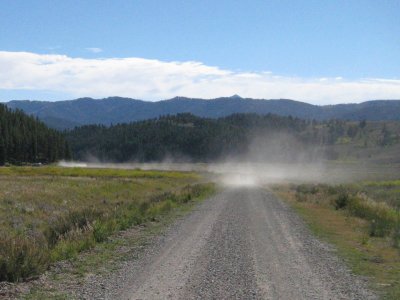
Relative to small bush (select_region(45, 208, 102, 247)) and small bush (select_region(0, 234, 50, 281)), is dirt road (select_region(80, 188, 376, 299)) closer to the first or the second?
small bush (select_region(0, 234, 50, 281))

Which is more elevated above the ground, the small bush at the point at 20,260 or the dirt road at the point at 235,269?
the small bush at the point at 20,260

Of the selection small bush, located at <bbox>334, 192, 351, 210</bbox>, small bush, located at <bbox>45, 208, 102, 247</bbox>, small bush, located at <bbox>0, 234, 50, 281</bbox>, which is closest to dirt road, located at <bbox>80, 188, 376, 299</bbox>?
Answer: small bush, located at <bbox>0, 234, 50, 281</bbox>

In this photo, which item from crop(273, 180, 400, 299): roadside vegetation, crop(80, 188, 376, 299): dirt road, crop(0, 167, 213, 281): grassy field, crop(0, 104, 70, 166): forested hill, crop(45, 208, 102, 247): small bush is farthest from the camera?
crop(0, 104, 70, 166): forested hill

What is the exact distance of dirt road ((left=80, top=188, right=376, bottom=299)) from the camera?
10039mm

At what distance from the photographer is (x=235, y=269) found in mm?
12375

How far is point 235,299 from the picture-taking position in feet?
31.5

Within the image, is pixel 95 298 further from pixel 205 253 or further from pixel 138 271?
pixel 205 253

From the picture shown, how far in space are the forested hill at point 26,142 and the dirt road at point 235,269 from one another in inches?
4235

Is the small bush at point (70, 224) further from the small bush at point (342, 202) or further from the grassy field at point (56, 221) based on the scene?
the small bush at point (342, 202)

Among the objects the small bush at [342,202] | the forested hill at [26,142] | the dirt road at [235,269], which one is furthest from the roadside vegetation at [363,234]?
the forested hill at [26,142]

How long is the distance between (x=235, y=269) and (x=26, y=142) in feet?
406

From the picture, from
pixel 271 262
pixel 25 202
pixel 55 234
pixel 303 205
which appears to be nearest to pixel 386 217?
pixel 303 205

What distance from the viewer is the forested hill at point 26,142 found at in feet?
392

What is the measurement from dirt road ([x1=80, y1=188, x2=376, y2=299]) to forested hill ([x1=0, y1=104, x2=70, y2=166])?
353ft
